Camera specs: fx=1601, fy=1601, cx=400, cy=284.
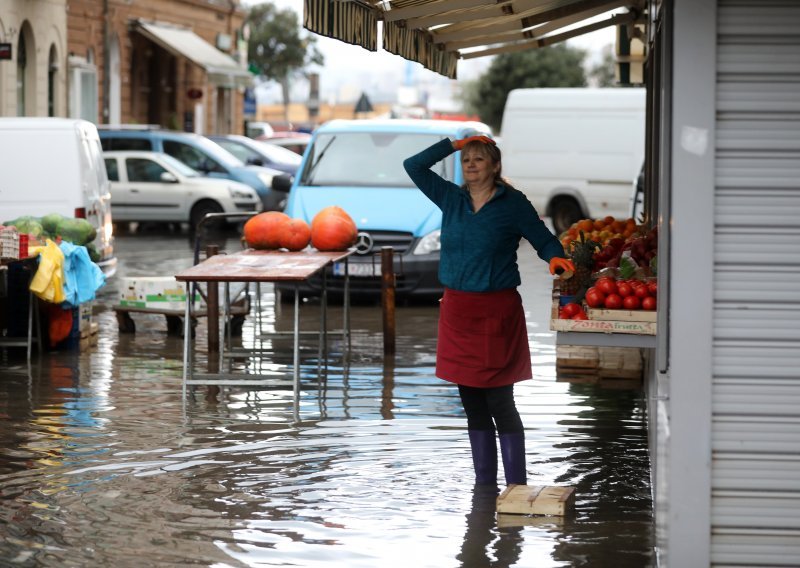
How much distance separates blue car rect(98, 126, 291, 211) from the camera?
2920cm

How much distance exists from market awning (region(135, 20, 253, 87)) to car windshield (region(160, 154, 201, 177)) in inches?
653

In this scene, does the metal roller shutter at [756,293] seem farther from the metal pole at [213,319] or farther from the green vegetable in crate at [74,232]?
the green vegetable in crate at [74,232]

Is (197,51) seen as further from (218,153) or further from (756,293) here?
(756,293)

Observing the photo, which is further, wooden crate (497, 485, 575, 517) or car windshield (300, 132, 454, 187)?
car windshield (300, 132, 454, 187)

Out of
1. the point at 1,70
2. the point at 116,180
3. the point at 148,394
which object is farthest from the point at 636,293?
the point at 1,70

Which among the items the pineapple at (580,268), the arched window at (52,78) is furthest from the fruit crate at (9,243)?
the arched window at (52,78)

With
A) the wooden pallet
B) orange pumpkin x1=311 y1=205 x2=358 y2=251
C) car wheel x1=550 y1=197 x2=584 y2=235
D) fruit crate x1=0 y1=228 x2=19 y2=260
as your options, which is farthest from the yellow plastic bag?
car wheel x1=550 y1=197 x2=584 y2=235

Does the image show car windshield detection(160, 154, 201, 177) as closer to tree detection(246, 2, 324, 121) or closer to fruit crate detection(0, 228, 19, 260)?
fruit crate detection(0, 228, 19, 260)

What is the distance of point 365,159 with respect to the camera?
1788 cm

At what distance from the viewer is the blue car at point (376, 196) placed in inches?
653

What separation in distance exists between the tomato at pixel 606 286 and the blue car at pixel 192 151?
2133cm

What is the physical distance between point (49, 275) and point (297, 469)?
4603 millimetres

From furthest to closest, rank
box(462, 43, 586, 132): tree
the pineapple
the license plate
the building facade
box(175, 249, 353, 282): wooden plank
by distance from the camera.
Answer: box(462, 43, 586, 132): tree → the building facade → the license plate → box(175, 249, 353, 282): wooden plank → the pineapple

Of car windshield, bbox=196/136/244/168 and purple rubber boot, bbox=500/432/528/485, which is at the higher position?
car windshield, bbox=196/136/244/168
